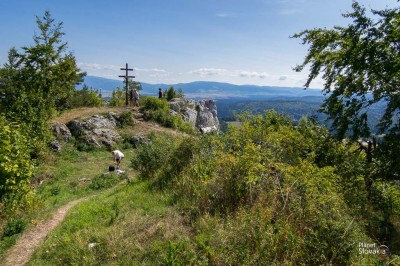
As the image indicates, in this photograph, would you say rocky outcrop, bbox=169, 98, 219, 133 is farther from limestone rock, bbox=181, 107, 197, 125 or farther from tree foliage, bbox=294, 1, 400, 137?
tree foliage, bbox=294, 1, 400, 137

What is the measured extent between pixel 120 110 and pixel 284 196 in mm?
26167

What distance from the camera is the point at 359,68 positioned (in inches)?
374

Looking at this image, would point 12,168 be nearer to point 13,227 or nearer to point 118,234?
point 13,227

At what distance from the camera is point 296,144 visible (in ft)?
32.4

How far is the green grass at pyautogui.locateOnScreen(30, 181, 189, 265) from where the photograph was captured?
623 cm

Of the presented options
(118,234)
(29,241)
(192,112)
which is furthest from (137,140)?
(118,234)

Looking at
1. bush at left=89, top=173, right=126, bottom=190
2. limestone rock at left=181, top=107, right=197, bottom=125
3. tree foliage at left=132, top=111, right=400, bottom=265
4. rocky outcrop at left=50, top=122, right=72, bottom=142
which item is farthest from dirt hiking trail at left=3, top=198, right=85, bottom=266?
limestone rock at left=181, top=107, right=197, bottom=125

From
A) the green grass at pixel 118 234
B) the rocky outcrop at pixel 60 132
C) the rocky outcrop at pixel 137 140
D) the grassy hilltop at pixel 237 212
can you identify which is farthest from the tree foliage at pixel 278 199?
the rocky outcrop at pixel 60 132

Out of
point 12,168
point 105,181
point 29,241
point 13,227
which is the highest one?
point 12,168

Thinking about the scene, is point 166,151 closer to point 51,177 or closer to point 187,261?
point 187,261

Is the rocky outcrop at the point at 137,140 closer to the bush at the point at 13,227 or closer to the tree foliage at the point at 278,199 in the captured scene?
the tree foliage at the point at 278,199

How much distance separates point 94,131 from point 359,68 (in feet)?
68.1

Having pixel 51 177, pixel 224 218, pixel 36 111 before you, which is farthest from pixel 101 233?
pixel 36 111

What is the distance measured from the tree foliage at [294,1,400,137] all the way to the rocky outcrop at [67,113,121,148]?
1754 cm
